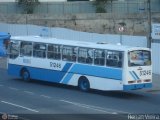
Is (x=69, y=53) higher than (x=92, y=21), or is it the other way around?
(x=92, y=21)

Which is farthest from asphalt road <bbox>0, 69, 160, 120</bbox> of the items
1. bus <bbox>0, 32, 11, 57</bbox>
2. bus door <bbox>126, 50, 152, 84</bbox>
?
bus <bbox>0, 32, 11, 57</bbox>

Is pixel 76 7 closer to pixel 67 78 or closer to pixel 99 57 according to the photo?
pixel 67 78

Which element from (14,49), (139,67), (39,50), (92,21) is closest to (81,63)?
(139,67)

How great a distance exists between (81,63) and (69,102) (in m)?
4.79

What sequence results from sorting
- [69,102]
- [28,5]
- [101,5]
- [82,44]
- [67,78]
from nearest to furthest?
[69,102], [82,44], [67,78], [101,5], [28,5]

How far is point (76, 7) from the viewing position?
71.3m

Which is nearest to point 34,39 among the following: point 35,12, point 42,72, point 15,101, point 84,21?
point 42,72

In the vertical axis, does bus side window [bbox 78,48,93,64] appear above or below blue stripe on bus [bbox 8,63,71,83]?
above

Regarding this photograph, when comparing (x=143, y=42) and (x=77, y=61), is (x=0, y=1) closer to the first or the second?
(x=143, y=42)

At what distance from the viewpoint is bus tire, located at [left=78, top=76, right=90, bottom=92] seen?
2968 centimetres

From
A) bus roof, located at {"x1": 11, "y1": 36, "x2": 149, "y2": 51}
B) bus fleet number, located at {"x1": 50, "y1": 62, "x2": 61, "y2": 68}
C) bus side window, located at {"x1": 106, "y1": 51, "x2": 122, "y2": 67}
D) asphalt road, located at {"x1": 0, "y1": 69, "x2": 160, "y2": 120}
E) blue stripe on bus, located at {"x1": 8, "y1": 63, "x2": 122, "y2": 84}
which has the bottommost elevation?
asphalt road, located at {"x1": 0, "y1": 69, "x2": 160, "y2": 120}

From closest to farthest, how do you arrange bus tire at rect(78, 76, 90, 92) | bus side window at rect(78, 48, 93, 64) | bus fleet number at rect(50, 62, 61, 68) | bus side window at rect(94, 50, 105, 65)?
bus side window at rect(94, 50, 105, 65), bus tire at rect(78, 76, 90, 92), bus side window at rect(78, 48, 93, 64), bus fleet number at rect(50, 62, 61, 68)

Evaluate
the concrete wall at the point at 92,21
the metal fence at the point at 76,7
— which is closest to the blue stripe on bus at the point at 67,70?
the concrete wall at the point at 92,21

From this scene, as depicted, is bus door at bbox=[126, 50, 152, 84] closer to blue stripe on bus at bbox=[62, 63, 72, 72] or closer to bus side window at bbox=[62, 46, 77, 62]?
bus side window at bbox=[62, 46, 77, 62]
